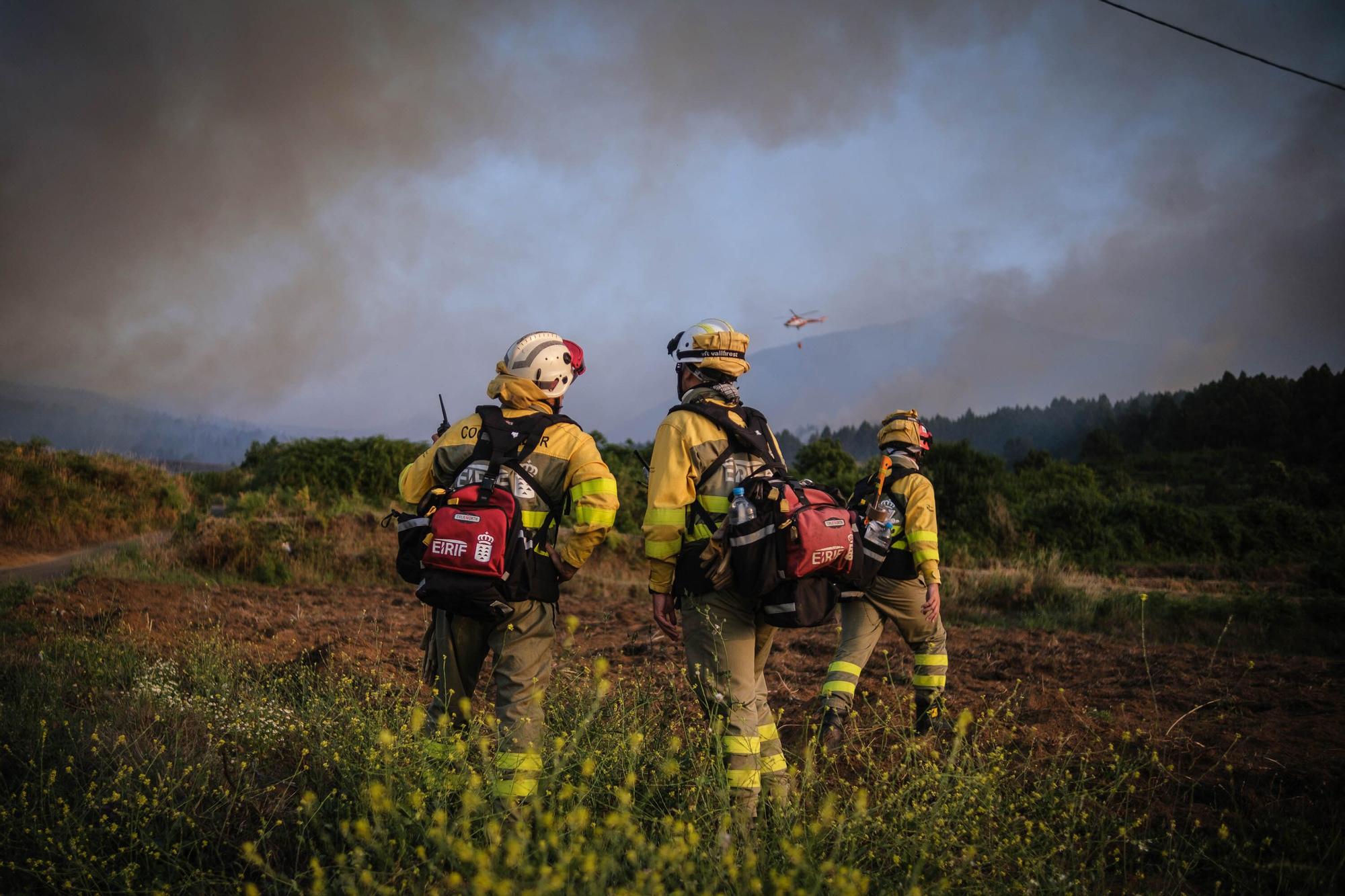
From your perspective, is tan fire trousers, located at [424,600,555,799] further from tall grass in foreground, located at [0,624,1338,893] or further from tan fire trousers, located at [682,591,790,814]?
tan fire trousers, located at [682,591,790,814]

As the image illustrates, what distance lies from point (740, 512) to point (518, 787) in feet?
4.84

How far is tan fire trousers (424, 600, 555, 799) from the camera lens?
3.68 meters

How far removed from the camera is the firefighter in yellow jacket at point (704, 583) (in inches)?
141

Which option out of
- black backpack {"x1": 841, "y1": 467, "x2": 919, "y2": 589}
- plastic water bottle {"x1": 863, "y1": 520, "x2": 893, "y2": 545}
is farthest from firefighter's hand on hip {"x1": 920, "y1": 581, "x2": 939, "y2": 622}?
Result: plastic water bottle {"x1": 863, "y1": 520, "x2": 893, "y2": 545}

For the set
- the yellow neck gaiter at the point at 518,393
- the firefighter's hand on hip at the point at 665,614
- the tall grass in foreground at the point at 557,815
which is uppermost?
the yellow neck gaiter at the point at 518,393

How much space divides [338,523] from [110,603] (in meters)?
4.79

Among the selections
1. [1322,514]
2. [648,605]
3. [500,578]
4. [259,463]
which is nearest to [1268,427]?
[1322,514]

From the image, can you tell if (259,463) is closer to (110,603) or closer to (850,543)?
(110,603)

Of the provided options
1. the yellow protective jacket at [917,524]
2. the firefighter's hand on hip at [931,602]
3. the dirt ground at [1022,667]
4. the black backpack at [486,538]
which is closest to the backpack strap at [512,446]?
the black backpack at [486,538]

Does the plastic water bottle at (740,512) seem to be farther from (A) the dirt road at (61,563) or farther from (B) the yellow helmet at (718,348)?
(A) the dirt road at (61,563)

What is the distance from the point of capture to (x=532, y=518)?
383 cm

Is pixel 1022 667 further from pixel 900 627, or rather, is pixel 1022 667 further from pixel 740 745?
pixel 740 745

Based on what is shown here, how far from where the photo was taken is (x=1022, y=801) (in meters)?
3.31

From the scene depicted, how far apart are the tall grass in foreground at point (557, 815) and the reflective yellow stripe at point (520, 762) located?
10cm
